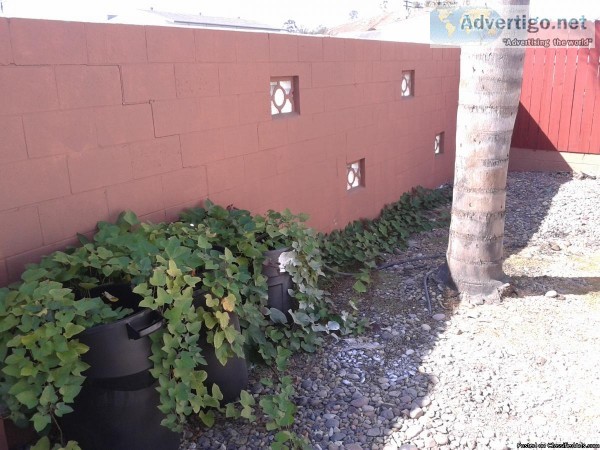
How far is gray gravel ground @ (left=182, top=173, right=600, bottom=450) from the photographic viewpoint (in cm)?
265

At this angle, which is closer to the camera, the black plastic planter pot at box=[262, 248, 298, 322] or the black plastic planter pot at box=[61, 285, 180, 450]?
the black plastic planter pot at box=[61, 285, 180, 450]

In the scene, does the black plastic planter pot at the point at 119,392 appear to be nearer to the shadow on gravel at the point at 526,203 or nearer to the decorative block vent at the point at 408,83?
the shadow on gravel at the point at 526,203

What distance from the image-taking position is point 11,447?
2.48m

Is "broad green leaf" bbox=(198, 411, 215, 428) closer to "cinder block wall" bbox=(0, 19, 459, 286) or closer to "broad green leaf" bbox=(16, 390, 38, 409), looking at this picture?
"broad green leaf" bbox=(16, 390, 38, 409)

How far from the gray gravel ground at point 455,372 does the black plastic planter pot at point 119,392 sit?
15.0 inches

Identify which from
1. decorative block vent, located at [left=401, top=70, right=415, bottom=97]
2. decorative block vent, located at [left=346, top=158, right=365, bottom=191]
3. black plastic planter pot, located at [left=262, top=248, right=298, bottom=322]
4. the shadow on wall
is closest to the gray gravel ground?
black plastic planter pot, located at [left=262, top=248, right=298, bottom=322]

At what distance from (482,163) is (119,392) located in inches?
112

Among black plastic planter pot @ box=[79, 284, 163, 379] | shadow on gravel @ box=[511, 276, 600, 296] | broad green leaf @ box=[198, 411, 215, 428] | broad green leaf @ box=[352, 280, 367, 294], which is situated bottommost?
shadow on gravel @ box=[511, 276, 600, 296]

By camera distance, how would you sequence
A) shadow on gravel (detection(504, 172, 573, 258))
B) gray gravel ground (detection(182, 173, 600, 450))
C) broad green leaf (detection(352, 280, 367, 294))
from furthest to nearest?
1. shadow on gravel (detection(504, 172, 573, 258))
2. broad green leaf (detection(352, 280, 367, 294))
3. gray gravel ground (detection(182, 173, 600, 450))

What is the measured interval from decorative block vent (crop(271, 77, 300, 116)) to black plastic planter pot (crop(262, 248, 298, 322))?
1469 mm

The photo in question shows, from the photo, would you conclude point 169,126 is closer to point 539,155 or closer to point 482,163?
point 482,163

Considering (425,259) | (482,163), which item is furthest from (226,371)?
(425,259)

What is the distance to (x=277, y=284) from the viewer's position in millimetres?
3277

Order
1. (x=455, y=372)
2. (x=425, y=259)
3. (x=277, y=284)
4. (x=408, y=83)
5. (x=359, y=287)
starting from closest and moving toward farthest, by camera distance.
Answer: (x=455, y=372) → (x=277, y=284) → (x=359, y=287) → (x=425, y=259) → (x=408, y=83)
